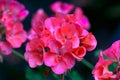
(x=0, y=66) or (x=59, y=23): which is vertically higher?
(x=59, y=23)

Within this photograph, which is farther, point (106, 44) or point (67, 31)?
point (106, 44)

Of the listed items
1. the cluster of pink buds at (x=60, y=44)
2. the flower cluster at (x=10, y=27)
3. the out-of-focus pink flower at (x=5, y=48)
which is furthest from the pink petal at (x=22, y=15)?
the cluster of pink buds at (x=60, y=44)

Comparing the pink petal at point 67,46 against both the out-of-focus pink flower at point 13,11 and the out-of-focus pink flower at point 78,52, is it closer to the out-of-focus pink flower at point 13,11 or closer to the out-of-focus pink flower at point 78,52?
the out-of-focus pink flower at point 78,52

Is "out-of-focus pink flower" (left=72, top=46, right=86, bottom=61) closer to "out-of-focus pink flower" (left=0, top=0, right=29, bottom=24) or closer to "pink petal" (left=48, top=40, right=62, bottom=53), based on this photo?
"pink petal" (left=48, top=40, right=62, bottom=53)

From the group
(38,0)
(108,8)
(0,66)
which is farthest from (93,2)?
(0,66)

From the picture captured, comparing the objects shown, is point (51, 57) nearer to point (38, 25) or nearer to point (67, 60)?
point (67, 60)

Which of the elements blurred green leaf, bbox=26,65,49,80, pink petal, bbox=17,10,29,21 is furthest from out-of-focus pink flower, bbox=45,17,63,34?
pink petal, bbox=17,10,29,21
